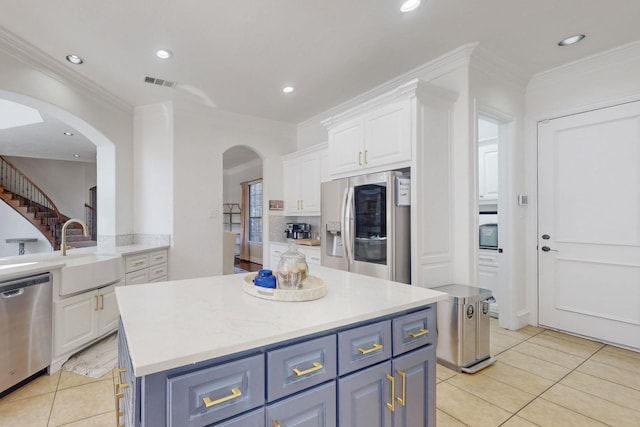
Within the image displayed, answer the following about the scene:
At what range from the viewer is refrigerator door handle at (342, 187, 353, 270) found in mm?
3146

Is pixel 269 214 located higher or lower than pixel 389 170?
lower

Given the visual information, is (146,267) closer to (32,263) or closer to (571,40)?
(32,263)

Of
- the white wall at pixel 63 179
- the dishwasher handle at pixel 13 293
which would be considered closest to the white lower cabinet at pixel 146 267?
the dishwasher handle at pixel 13 293

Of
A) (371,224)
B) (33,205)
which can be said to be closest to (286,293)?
(371,224)

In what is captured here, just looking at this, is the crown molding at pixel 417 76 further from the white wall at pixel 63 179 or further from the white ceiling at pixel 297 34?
the white wall at pixel 63 179

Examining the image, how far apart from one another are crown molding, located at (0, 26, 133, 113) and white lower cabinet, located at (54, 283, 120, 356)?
2179 mm

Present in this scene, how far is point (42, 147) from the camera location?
21.5 feet

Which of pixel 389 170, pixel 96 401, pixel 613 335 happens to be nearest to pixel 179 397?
pixel 96 401

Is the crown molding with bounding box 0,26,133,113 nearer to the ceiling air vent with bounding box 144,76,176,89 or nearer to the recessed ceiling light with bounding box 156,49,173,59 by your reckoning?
the ceiling air vent with bounding box 144,76,176,89

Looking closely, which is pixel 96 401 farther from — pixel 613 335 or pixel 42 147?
pixel 42 147

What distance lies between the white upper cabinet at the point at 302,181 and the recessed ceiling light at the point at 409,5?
226cm

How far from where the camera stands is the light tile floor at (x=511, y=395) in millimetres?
1951

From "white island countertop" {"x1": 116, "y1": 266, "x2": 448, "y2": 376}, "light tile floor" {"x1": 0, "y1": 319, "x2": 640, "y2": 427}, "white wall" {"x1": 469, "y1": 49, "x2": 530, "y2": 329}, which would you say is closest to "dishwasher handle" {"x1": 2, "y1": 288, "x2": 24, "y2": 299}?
"light tile floor" {"x1": 0, "y1": 319, "x2": 640, "y2": 427}

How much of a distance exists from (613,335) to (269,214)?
4.34m
